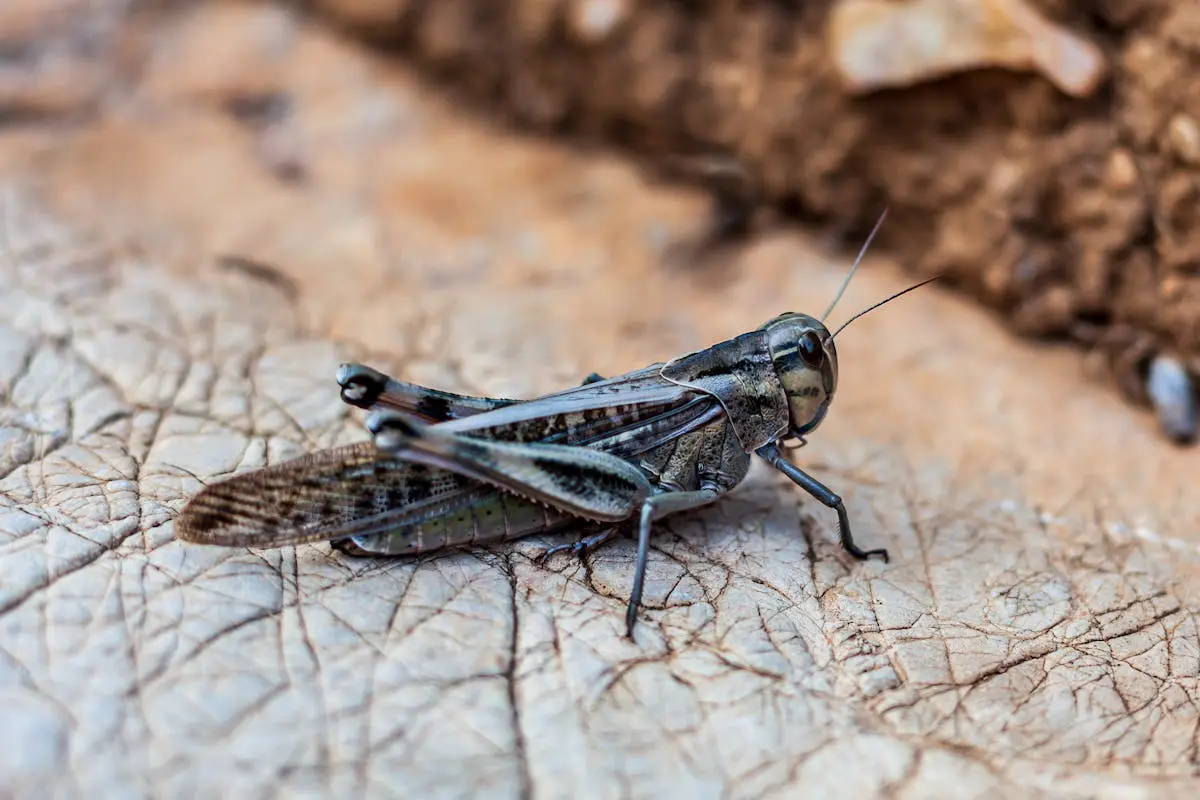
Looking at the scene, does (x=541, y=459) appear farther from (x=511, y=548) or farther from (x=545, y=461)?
(x=511, y=548)

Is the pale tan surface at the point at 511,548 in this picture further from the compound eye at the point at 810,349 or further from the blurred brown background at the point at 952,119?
the compound eye at the point at 810,349

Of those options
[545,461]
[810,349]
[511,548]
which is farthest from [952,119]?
[511,548]

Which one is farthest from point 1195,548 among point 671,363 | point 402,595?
point 402,595

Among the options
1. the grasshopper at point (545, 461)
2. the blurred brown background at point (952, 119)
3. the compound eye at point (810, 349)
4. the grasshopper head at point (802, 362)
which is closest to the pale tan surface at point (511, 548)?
the grasshopper at point (545, 461)

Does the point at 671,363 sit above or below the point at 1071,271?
below

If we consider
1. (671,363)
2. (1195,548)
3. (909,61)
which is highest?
(909,61)

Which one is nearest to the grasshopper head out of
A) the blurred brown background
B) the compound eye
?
the compound eye

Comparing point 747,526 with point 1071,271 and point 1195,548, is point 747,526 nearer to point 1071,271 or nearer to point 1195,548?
point 1195,548

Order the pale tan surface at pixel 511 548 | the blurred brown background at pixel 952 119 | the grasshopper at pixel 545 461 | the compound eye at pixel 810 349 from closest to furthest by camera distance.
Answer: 1. the pale tan surface at pixel 511 548
2. the grasshopper at pixel 545 461
3. the compound eye at pixel 810 349
4. the blurred brown background at pixel 952 119

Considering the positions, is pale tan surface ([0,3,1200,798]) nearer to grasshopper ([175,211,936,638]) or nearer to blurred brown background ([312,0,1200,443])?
grasshopper ([175,211,936,638])
